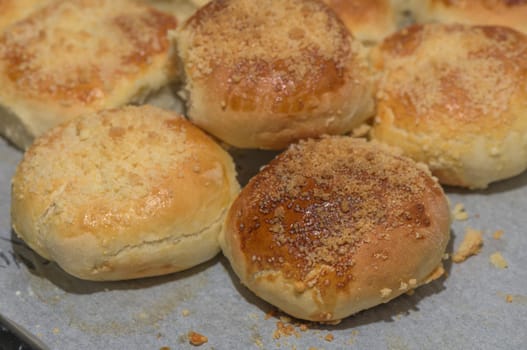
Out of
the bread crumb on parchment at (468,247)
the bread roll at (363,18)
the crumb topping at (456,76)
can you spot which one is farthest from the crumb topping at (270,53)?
the bread crumb on parchment at (468,247)

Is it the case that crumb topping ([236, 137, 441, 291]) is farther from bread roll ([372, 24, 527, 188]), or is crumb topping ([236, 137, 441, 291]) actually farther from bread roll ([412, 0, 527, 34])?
bread roll ([412, 0, 527, 34])

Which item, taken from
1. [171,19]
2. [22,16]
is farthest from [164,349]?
[22,16]

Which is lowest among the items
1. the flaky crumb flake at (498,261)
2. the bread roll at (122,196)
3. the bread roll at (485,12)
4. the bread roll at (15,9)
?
the flaky crumb flake at (498,261)

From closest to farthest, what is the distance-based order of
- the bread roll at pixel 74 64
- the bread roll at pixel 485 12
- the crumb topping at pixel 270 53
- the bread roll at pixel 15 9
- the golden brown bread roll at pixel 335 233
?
the golden brown bread roll at pixel 335 233 < the crumb topping at pixel 270 53 < the bread roll at pixel 74 64 < the bread roll at pixel 485 12 < the bread roll at pixel 15 9

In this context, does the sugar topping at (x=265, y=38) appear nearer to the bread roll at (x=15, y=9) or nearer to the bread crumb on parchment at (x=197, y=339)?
the bread crumb on parchment at (x=197, y=339)

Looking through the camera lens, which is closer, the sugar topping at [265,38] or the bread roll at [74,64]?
the sugar topping at [265,38]

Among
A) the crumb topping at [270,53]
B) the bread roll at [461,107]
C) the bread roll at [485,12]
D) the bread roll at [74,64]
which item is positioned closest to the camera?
the crumb topping at [270,53]

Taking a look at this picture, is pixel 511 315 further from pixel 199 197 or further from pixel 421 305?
pixel 199 197
